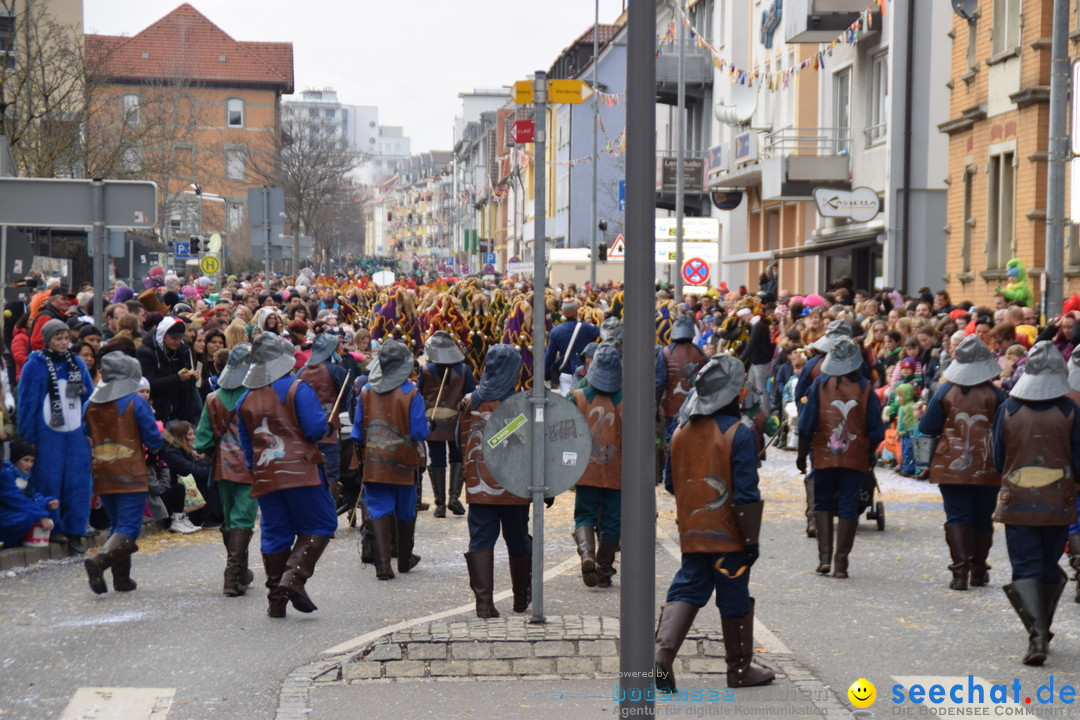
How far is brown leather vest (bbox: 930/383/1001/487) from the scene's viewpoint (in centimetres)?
941

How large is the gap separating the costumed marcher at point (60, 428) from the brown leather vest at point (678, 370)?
5549 millimetres

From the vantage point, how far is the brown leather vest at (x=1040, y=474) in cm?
787

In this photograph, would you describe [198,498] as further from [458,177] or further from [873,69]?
[458,177]

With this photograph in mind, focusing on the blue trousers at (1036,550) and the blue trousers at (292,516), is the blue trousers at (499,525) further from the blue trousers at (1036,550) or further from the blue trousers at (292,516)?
the blue trousers at (1036,550)

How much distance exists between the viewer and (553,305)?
82.7 ft

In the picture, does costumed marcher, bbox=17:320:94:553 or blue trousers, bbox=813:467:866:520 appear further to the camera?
costumed marcher, bbox=17:320:94:553

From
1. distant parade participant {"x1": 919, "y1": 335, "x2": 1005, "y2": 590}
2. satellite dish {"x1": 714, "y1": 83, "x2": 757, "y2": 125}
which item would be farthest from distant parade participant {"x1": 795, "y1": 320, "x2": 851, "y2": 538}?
satellite dish {"x1": 714, "y1": 83, "x2": 757, "y2": 125}

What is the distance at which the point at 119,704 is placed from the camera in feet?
23.0

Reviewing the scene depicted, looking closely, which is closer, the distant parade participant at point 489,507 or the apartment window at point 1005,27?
the distant parade participant at point 489,507

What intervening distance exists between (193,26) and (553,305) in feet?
262

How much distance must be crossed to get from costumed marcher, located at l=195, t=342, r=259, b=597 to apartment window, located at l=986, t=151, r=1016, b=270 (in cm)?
1544

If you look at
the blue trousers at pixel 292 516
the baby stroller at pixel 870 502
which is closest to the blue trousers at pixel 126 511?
the blue trousers at pixel 292 516

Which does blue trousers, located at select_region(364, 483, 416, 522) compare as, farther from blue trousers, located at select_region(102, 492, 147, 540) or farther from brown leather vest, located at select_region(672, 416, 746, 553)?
brown leather vest, located at select_region(672, 416, 746, 553)

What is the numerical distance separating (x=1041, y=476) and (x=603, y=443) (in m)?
2.99
